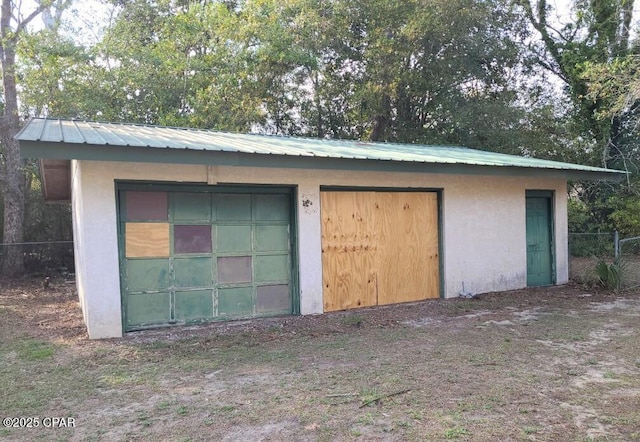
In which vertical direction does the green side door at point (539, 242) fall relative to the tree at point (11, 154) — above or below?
below

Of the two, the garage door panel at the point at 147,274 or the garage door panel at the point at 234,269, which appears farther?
the garage door panel at the point at 234,269

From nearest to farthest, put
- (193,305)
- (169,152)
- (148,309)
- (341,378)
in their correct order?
(341,378)
(169,152)
(148,309)
(193,305)

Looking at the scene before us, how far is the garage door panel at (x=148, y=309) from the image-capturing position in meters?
6.87

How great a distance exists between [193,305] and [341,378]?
126 inches

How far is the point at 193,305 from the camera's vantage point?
7.27m

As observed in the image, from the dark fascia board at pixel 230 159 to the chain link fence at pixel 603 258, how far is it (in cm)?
292

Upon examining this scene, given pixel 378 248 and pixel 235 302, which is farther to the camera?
pixel 378 248

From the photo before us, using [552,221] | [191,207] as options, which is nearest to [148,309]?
[191,207]

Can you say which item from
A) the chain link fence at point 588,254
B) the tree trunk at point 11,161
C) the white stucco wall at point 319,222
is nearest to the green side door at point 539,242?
the white stucco wall at point 319,222

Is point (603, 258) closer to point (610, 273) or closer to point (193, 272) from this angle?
point (610, 273)

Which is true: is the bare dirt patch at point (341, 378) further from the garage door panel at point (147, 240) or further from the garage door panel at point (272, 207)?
the garage door panel at point (272, 207)

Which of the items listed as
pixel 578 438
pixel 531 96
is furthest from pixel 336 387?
pixel 531 96

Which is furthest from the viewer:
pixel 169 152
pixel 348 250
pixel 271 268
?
pixel 348 250

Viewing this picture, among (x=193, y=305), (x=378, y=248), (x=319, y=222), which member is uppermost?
(x=319, y=222)
